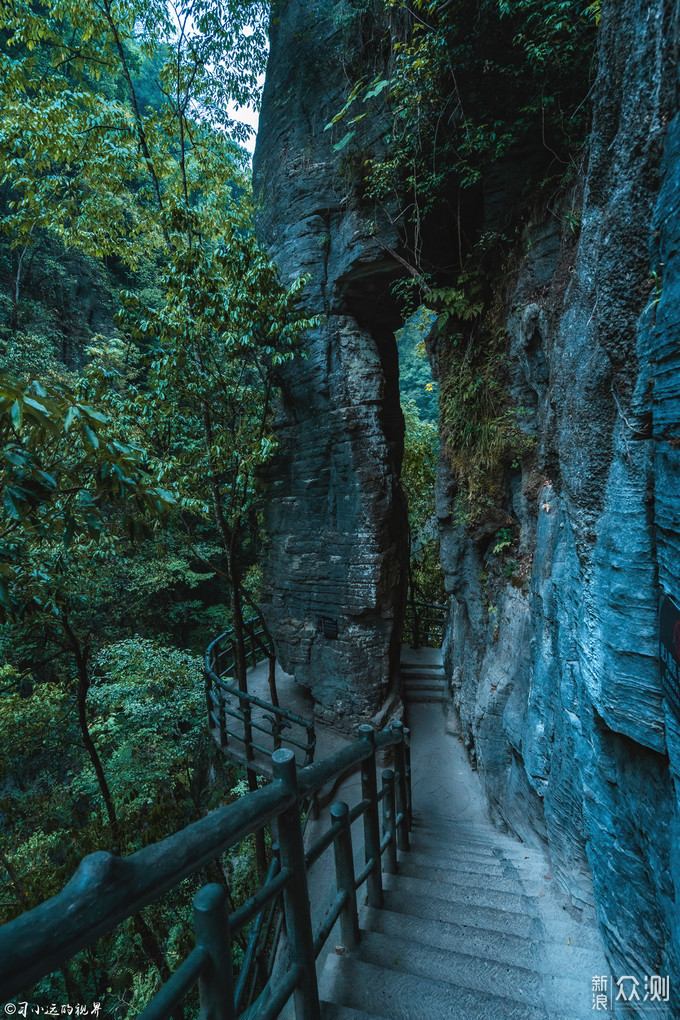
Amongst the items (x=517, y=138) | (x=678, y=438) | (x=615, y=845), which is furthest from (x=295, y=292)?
(x=615, y=845)

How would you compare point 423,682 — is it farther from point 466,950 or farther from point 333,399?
point 466,950

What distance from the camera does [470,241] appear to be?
5477 millimetres

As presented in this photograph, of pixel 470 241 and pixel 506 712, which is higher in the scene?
pixel 470 241

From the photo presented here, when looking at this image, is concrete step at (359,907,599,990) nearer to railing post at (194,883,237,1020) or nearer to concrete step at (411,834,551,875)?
concrete step at (411,834,551,875)

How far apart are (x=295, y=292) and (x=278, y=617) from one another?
526 cm

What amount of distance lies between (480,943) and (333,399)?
19.5ft

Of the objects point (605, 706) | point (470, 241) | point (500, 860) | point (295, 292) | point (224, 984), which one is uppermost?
point (470, 241)

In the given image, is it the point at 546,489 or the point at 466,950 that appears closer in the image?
the point at 466,950

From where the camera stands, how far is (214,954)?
3.51ft

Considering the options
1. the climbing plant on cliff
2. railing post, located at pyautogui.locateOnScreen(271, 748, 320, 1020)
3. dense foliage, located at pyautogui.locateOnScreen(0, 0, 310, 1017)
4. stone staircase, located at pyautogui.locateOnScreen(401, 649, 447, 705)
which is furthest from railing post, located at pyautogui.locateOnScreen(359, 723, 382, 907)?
stone staircase, located at pyautogui.locateOnScreen(401, 649, 447, 705)

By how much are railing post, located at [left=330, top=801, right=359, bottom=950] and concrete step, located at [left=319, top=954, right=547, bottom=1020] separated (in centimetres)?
12

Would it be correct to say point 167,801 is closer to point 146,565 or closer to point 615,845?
point 146,565

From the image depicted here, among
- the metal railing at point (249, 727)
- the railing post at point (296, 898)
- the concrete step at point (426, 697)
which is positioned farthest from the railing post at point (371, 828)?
the concrete step at point (426, 697)

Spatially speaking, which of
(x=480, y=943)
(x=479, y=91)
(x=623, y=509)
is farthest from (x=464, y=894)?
(x=479, y=91)
